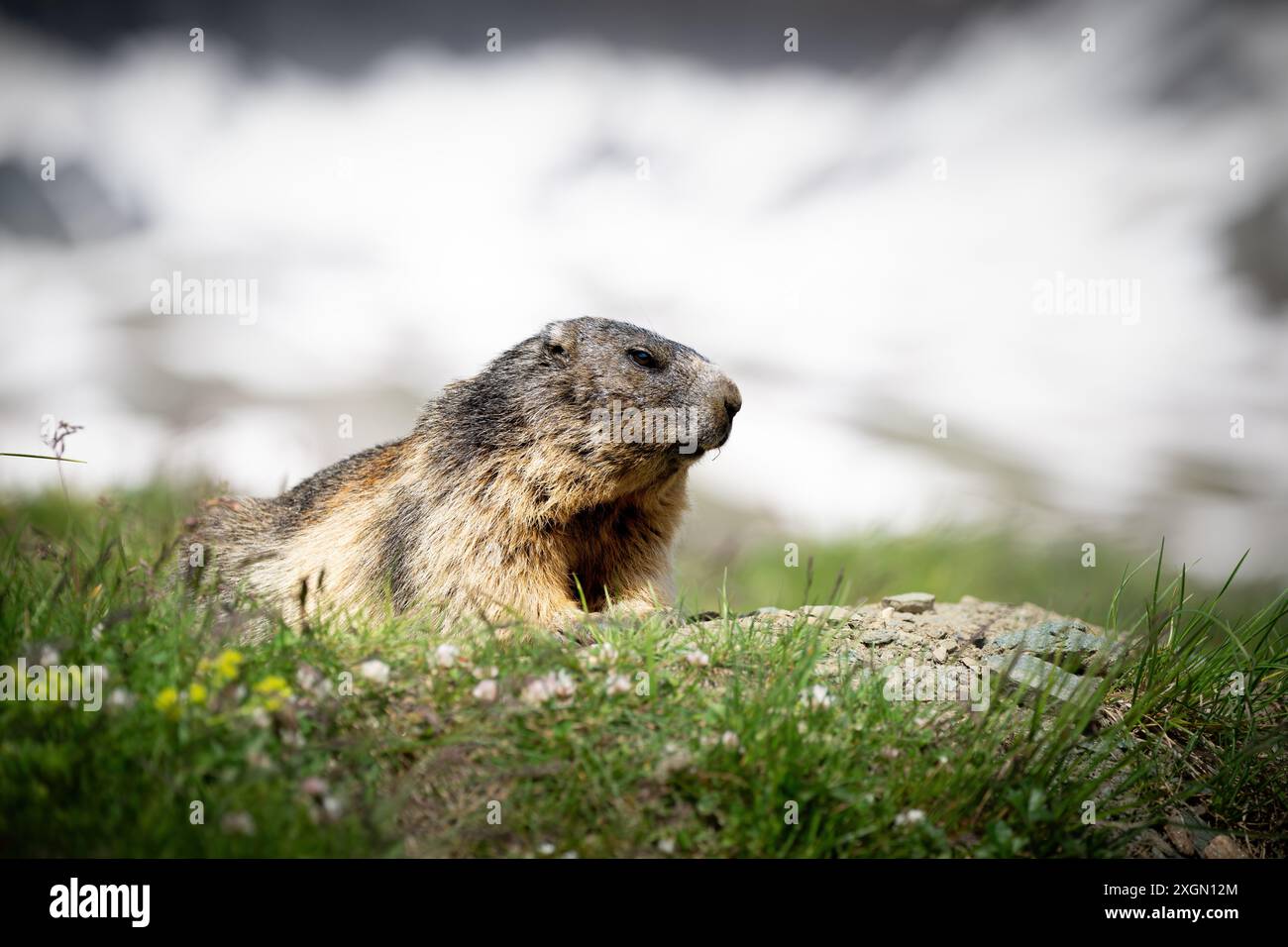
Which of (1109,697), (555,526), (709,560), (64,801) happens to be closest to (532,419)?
(555,526)

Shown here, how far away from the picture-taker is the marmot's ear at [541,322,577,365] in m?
5.86

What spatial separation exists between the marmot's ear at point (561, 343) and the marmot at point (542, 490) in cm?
1

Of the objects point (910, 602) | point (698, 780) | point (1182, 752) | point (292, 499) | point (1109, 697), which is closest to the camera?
point (698, 780)

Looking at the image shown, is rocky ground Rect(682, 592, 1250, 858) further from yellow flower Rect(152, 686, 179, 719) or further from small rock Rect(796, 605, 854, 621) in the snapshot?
yellow flower Rect(152, 686, 179, 719)

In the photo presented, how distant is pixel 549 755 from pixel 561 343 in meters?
3.16

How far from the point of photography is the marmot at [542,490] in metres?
5.37

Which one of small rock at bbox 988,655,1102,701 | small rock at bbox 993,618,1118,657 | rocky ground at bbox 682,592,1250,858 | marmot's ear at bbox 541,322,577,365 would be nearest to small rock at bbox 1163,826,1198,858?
rocky ground at bbox 682,592,1250,858

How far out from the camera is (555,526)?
5.61 metres

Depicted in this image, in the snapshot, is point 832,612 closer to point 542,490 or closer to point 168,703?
point 542,490

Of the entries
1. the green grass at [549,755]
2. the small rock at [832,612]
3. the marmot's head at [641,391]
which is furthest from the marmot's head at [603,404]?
the green grass at [549,755]

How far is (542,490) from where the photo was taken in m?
5.47

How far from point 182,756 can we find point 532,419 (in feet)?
9.76

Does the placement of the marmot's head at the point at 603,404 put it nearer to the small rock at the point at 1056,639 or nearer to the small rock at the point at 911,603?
the small rock at the point at 911,603
